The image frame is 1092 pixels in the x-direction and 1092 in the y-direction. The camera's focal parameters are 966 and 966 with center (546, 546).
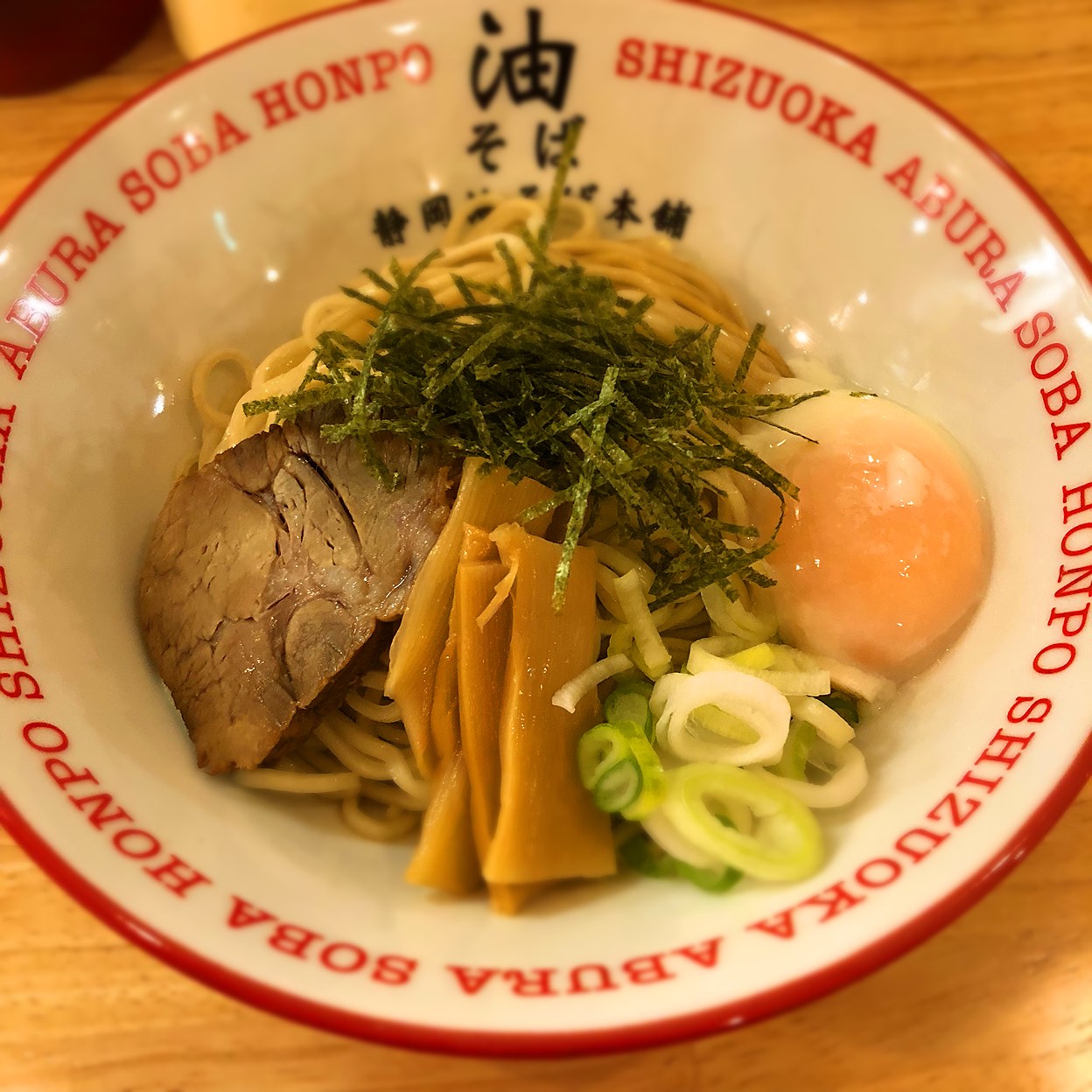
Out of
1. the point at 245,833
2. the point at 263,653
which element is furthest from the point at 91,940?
the point at 263,653

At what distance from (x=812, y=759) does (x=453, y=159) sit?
6.47ft

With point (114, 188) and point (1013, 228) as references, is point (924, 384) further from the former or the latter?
point (114, 188)

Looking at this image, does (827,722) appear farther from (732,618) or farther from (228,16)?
(228,16)

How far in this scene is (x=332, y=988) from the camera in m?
1.50

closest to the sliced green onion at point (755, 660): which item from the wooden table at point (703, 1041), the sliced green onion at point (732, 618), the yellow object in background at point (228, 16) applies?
the sliced green onion at point (732, 618)

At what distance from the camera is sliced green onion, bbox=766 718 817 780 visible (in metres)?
1.98

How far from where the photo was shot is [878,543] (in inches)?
86.7

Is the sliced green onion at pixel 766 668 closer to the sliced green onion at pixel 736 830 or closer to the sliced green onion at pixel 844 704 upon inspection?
the sliced green onion at pixel 844 704

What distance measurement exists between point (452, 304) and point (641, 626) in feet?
3.57

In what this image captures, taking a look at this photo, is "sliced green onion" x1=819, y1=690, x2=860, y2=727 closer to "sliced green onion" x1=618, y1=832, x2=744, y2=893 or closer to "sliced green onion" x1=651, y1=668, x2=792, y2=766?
"sliced green onion" x1=651, y1=668, x2=792, y2=766

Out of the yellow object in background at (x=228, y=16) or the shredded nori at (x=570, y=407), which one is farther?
the yellow object in background at (x=228, y=16)

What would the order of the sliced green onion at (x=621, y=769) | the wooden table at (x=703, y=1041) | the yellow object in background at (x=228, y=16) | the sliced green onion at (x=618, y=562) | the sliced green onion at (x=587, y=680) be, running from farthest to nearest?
the yellow object in background at (x=228, y=16), the sliced green onion at (x=618, y=562), the sliced green onion at (x=587, y=680), the sliced green onion at (x=621, y=769), the wooden table at (x=703, y=1041)

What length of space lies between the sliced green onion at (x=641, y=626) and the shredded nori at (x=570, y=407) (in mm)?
54

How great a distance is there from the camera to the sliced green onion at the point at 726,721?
1.92 metres
